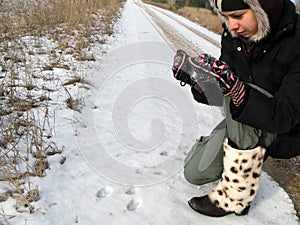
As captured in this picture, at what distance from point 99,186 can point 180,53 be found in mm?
1039

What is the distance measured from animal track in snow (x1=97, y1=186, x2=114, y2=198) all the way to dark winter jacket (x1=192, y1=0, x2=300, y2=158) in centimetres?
88

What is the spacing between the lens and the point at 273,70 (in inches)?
60.2

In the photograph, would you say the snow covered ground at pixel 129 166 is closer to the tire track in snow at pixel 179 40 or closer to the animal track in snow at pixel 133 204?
the animal track in snow at pixel 133 204

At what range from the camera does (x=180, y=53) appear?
1313mm

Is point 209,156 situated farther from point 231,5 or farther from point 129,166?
point 231,5

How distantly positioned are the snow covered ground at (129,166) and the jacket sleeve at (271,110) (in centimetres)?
75

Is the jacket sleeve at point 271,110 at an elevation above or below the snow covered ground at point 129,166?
above

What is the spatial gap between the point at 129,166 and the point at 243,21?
50.2 inches

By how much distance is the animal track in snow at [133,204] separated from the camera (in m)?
1.58

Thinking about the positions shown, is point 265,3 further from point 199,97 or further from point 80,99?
point 80,99

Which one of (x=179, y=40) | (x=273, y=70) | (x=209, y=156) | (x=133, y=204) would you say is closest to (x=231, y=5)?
(x=273, y=70)

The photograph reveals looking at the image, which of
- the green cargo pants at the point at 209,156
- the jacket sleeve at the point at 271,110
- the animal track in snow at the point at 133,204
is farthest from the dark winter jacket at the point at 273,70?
the animal track in snow at the point at 133,204

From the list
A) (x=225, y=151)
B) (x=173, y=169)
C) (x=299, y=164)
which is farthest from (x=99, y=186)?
(x=299, y=164)

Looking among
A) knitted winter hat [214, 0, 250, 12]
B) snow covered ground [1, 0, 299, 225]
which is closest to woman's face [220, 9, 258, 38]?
knitted winter hat [214, 0, 250, 12]
